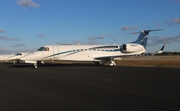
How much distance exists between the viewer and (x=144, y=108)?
6.21m

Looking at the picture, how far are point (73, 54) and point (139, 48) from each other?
9.48 m

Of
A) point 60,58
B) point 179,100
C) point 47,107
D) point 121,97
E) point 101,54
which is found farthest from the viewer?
point 101,54

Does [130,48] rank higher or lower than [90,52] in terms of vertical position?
higher

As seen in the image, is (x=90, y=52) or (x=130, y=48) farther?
(x=130, y=48)

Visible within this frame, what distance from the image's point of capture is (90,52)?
1173 inches

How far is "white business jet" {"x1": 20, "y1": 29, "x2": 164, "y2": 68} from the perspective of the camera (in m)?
26.9

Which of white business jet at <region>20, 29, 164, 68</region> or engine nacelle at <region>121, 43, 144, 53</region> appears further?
engine nacelle at <region>121, 43, 144, 53</region>

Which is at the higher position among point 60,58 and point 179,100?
point 60,58

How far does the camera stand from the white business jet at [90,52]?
1060 inches

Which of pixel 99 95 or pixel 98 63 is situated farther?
pixel 98 63

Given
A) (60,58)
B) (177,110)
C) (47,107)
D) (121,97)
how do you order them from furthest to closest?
(60,58) → (121,97) → (47,107) → (177,110)

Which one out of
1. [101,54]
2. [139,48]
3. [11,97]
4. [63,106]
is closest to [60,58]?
[101,54]

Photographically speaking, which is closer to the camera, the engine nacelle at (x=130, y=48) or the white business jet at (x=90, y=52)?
the white business jet at (x=90, y=52)

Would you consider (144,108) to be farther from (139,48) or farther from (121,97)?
(139,48)
